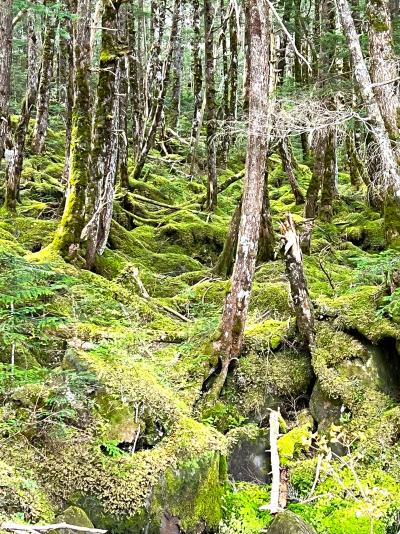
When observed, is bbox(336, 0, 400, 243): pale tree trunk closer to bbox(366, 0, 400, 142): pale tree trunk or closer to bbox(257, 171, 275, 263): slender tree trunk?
bbox(366, 0, 400, 142): pale tree trunk

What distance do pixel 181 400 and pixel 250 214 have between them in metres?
2.14

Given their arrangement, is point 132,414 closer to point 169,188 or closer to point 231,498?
point 231,498

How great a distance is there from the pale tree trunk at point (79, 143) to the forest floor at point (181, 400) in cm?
56

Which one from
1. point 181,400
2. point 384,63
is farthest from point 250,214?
point 384,63

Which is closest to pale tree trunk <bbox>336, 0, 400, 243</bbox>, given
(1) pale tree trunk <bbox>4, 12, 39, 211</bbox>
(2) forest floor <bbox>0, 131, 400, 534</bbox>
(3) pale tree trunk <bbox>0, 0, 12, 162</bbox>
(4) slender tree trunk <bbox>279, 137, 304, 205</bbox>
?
(2) forest floor <bbox>0, 131, 400, 534</bbox>

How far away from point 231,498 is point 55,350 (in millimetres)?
2213

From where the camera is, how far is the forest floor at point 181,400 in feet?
13.5

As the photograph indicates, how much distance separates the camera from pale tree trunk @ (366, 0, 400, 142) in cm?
821

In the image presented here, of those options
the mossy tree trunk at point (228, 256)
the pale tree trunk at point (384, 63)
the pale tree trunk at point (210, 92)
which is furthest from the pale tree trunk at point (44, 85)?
the pale tree trunk at point (384, 63)

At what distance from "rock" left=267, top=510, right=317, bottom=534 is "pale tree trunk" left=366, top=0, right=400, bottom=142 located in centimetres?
554

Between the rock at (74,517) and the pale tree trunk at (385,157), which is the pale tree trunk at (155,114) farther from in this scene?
the rock at (74,517)

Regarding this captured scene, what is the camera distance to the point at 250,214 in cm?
643

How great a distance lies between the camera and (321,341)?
6.72 meters

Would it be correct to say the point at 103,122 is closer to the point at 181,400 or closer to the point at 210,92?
the point at 181,400
